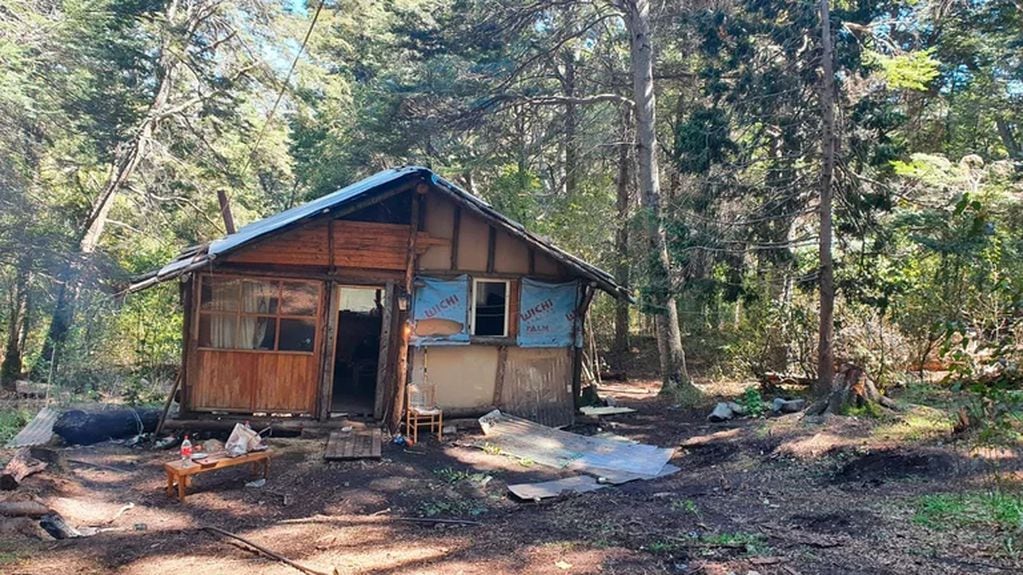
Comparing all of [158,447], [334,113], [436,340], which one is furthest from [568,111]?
[158,447]

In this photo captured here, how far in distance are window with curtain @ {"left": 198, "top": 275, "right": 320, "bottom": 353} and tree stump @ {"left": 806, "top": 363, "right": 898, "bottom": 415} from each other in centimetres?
783

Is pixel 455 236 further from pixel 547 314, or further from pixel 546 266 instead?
pixel 547 314

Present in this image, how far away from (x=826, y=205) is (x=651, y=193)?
409 cm

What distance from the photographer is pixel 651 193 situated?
13344 millimetres

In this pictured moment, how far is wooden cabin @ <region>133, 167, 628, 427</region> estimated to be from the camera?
9.27 meters

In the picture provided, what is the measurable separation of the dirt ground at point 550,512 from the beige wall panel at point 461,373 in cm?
130

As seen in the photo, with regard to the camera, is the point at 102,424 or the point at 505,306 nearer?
the point at 102,424

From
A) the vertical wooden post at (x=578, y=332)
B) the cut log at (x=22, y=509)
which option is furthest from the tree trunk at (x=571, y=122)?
the cut log at (x=22, y=509)

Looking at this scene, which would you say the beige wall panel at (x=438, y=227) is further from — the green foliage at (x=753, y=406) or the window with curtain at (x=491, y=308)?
the green foliage at (x=753, y=406)

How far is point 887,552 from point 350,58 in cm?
2450

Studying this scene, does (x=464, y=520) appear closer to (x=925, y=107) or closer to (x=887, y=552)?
(x=887, y=552)

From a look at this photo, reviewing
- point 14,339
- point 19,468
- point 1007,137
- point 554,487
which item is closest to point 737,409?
point 554,487

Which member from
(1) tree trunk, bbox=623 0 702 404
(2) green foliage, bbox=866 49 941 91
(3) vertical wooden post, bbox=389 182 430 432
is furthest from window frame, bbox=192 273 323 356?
(2) green foliage, bbox=866 49 941 91

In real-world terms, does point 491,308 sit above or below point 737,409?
above
